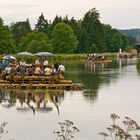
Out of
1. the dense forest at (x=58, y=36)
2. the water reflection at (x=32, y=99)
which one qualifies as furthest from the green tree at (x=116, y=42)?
the water reflection at (x=32, y=99)

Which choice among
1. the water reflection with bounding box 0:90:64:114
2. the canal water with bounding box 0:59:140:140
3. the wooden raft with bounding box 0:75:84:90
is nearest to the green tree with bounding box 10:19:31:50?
the wooden raft with bounding box 0:75:84:90

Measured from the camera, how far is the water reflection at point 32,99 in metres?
26.1

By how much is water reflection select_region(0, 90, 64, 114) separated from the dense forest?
6242 cm

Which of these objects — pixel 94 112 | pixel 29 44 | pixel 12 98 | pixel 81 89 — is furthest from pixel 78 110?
pixel 29 44

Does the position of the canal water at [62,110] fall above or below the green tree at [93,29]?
below

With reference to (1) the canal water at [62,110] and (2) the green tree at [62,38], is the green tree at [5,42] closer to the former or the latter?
(2) the green tree at [62,38]

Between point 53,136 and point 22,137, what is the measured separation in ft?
3.28

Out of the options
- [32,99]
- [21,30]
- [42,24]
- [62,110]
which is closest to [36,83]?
[32,99]

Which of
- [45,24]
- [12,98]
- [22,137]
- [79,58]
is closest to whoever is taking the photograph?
[22,137]

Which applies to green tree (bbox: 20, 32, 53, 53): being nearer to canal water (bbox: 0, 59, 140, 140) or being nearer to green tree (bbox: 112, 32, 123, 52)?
canal water (bbox: 0, 59, 140, 140)

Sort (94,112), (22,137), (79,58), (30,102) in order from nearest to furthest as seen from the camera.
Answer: (22,137), (94,112), (30,102), (79,58)

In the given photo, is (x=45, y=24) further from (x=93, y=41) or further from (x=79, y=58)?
(x=79, y=58)

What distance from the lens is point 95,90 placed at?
35.8 meters

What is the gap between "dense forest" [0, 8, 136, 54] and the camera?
331 feet
